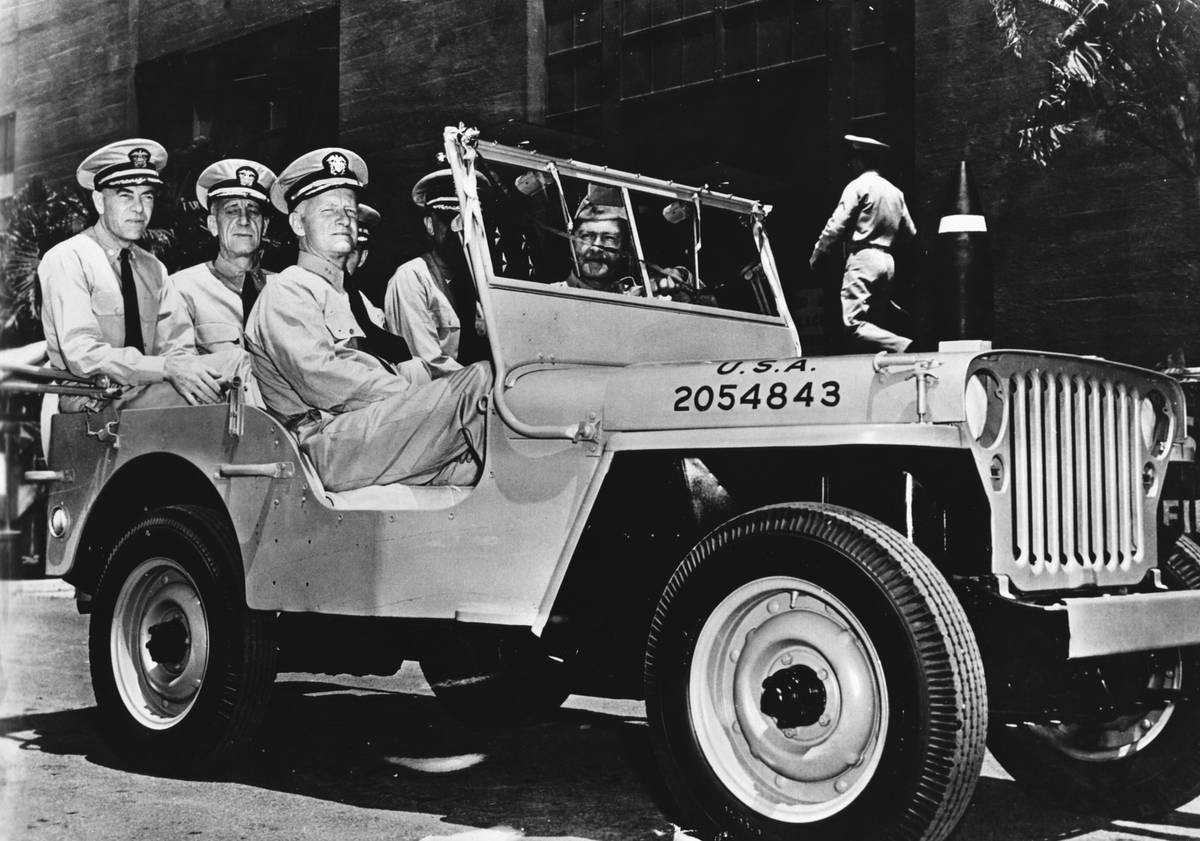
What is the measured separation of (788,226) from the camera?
11062mm

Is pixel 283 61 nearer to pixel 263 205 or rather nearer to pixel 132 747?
pixel 263 205

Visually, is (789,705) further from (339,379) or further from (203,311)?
(203,311)

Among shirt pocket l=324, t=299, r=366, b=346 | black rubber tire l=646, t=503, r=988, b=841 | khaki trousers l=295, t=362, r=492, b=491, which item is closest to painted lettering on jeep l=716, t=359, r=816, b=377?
black rubber tire l=646, t=503, r=988, b=841

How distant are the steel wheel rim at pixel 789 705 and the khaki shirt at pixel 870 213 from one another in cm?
619

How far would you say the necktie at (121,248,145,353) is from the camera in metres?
6.03

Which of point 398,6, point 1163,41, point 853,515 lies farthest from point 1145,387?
point 398,6

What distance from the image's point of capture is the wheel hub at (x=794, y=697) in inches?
150

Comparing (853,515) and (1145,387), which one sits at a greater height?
(1145,387)

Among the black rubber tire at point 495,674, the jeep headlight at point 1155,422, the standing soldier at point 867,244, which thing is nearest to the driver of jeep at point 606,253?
the black rubber tire at point 495,674

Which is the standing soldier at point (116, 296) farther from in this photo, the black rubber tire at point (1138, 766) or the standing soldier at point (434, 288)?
the black rubber tire at point (1138, 766)

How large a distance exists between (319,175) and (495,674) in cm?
209

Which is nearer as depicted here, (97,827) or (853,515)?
(853,515)

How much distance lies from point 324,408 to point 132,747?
4.89 feet

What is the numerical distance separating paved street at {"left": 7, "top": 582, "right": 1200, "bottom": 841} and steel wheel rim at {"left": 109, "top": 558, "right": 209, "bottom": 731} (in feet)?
0.92
